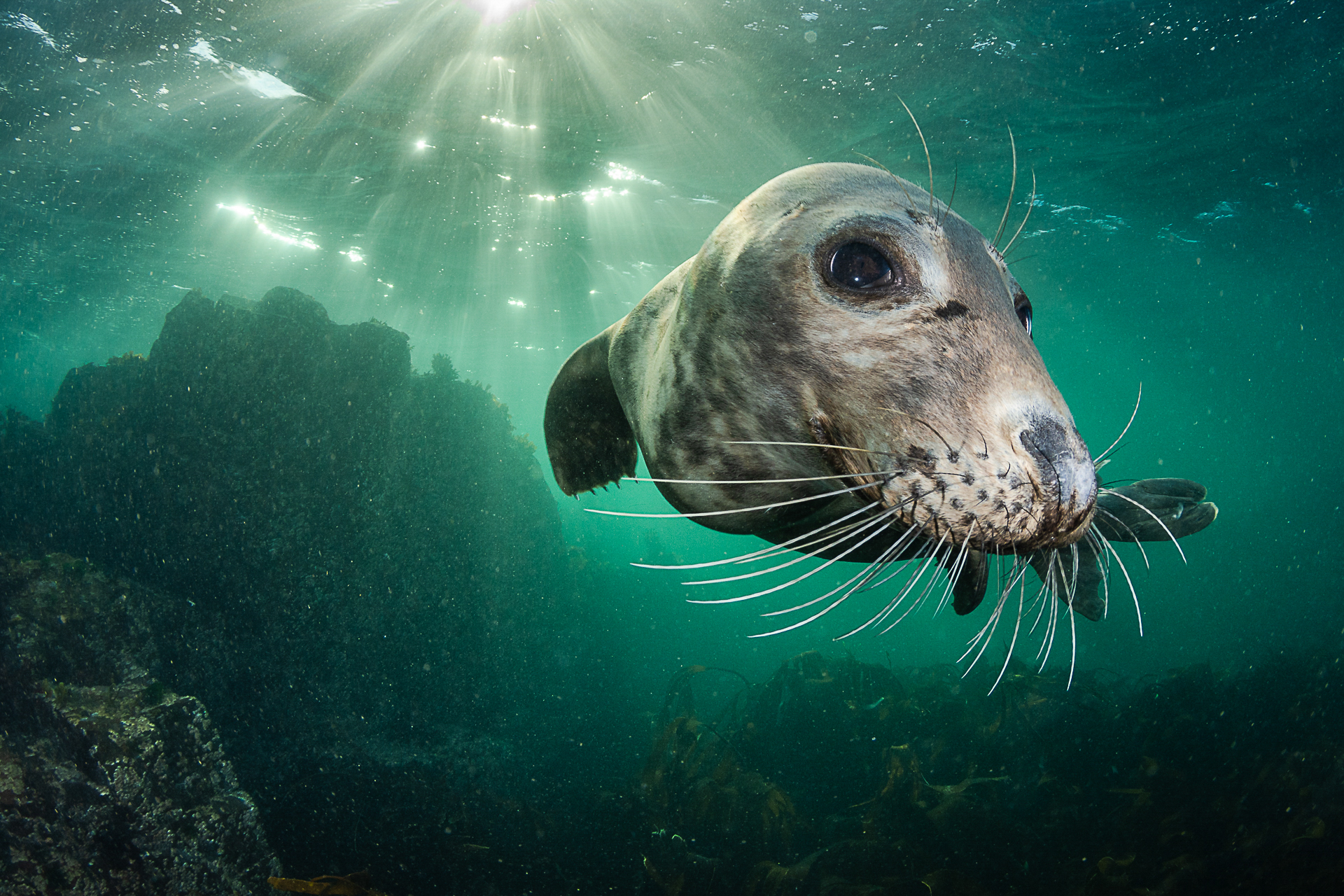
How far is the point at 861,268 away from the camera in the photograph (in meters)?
1.32

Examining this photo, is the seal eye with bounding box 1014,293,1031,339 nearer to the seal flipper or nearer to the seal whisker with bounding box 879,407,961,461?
the seal whisker with bounding box 879,407,961,461

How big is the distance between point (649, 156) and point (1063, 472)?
1158 cm

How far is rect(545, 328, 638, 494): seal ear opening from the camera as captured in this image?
267 centimetres

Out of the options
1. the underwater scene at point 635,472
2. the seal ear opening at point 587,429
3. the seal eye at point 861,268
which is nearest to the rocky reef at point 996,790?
the underwater scene at point 635,472

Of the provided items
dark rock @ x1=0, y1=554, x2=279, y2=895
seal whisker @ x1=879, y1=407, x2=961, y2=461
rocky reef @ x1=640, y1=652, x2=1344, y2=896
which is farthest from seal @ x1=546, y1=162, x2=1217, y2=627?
dark rock @ x1=0, y1=554, x2=279, y2=895

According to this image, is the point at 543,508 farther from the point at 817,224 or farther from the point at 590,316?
the point at 590,316

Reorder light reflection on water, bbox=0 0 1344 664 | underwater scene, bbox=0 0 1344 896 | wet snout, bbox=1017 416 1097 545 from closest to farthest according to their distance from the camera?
wet snout, bbox=1017 416 1097 545, underwater scene, bbox=0 0 1344 896, light reflection on water, bbox=0 0 1344 664

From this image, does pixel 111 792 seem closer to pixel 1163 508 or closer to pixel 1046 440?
pixel 1046 440

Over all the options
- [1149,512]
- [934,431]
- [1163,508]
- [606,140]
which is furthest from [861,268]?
[606,140]

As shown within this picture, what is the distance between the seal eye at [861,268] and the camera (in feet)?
4.26

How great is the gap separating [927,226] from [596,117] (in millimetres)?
10079

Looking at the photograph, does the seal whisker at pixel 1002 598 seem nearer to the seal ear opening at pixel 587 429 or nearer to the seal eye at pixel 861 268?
the seal eye at pixel 861 268

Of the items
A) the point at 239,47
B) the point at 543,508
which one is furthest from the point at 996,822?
the point at 239,47

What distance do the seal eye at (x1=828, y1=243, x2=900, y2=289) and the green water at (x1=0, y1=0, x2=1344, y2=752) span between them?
9.36ft
